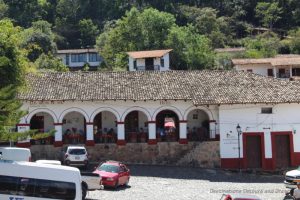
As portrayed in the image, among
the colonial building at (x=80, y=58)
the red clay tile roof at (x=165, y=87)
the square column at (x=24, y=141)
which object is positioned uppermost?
the colonial building at (x=80, y=58)

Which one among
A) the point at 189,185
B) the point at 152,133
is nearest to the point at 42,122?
the point at 152,133

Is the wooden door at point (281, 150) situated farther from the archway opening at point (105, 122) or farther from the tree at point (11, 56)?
the tree at point (11, 56)

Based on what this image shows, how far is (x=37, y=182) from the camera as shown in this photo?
20141mm

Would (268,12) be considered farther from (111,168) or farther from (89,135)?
(111,168)

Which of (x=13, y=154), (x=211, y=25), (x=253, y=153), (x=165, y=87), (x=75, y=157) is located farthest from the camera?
(x=211, y=25)

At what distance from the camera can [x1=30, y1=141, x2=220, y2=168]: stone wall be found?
37.2 metres

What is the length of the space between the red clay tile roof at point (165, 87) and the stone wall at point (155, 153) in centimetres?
311

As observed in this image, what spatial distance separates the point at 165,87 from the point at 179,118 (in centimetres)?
230

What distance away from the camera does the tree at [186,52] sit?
71688 mm

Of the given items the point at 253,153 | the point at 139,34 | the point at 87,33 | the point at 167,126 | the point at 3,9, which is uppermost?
the point at 3,9

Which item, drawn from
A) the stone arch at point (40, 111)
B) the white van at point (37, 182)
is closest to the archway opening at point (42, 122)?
the stone arch at point (40, 111)

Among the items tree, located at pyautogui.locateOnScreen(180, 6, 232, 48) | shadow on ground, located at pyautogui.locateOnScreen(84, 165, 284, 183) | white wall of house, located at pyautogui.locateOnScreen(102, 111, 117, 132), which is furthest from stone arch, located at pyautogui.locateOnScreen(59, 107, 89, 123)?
tree, located at pyautogui.locateOnScreen(180, 6, 232, 48)

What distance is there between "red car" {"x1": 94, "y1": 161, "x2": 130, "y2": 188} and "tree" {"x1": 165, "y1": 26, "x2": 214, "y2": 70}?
142ft

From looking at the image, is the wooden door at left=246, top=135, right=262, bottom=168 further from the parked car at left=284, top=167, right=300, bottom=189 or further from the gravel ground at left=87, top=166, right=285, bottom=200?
the parked car at left=284, top=167, right=300, bottom=189
